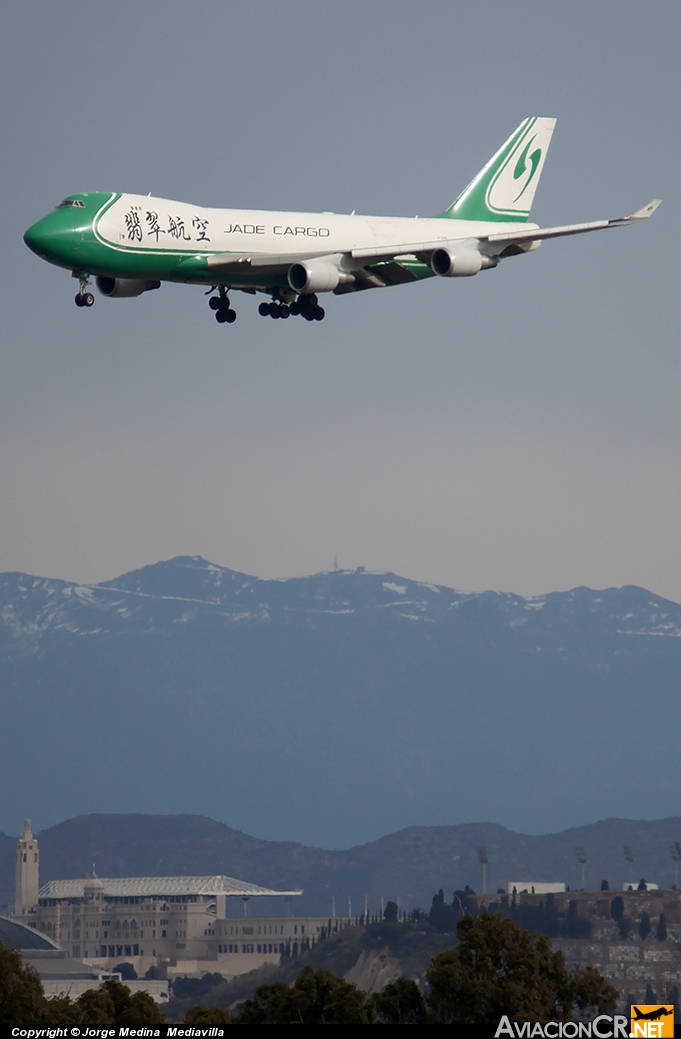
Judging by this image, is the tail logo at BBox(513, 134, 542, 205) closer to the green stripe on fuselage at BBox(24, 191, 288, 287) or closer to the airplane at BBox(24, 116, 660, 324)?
the airplane at BBox(24, 116, 660, 324)

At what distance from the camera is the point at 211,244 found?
222 feet

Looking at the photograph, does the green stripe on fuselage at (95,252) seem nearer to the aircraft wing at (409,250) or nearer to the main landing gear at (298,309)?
the aircraft wing at (409,250)

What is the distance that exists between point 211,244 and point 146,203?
2961 mm

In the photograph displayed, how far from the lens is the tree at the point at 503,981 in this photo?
48.2m

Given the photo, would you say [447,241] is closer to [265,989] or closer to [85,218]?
[85,218]

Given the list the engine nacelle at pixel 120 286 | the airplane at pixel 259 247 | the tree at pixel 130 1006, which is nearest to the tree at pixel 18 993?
the tree at pixel 130 1006

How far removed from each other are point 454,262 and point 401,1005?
33345 mm

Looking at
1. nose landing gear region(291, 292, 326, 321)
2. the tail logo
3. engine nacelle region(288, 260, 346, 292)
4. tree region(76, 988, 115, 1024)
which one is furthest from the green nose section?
the tail logo

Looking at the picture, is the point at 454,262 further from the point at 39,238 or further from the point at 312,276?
the point at 39,238

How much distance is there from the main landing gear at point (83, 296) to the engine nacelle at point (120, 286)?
6.59 ft

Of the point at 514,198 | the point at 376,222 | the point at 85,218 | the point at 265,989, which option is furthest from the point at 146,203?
the point at 265,989

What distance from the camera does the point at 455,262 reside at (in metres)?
71.3

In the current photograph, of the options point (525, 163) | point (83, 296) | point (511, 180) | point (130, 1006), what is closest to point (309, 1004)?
point (130, 1006)

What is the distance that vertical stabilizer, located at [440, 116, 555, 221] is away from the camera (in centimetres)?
8519
